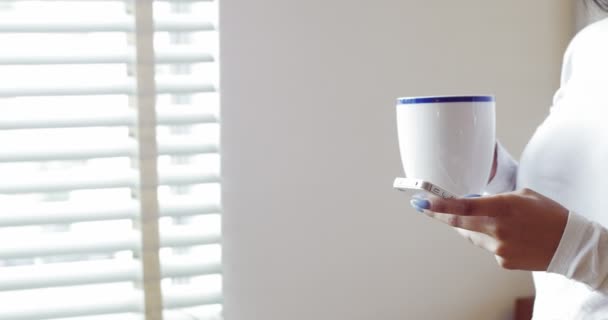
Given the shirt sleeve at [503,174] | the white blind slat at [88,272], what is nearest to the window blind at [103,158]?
the white blind slat at [88,272]

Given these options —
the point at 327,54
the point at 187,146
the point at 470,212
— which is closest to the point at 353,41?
the point at 327,54

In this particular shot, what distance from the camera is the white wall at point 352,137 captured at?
42.7 inches

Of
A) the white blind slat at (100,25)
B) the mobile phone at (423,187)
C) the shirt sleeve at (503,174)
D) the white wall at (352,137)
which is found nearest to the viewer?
the mobile phone at (423,187)

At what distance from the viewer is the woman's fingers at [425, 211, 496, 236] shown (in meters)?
0.67

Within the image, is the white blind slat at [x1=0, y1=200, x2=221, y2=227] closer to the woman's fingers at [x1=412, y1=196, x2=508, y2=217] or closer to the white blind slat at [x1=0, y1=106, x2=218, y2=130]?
the white blind slat at [x1=0, y1=106, x2=218, y2=130]

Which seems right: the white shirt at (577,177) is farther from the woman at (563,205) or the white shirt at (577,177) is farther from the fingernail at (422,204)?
the fingernail at (422,204)

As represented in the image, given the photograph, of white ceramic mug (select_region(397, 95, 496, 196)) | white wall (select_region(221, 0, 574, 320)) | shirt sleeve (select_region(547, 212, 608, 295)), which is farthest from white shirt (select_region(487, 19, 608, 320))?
white wall (select_region(221, 0, 574, 320))

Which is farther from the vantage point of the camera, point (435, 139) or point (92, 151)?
point (92, 151)

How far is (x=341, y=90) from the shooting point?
1.13 metres

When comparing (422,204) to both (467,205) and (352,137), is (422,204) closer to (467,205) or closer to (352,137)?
(467,205)

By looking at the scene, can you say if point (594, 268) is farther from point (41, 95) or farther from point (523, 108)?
point (41, 95)

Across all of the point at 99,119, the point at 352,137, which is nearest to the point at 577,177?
the point at 352,137

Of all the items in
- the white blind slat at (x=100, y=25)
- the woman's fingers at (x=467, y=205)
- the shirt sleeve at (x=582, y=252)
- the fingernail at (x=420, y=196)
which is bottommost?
the shirt sleeve at (x=582, y=252)

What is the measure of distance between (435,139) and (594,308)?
258 mm
